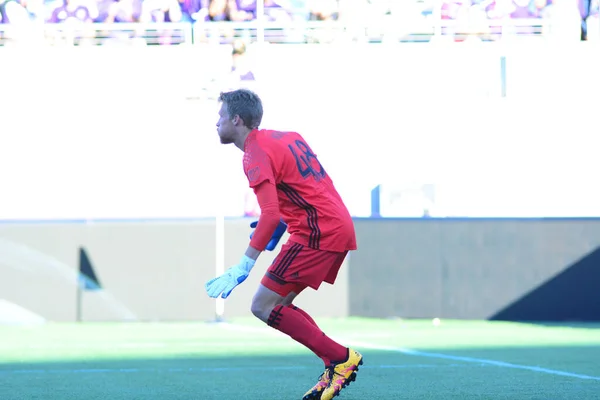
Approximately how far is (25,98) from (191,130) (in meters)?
2.74

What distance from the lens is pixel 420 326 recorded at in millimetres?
13141

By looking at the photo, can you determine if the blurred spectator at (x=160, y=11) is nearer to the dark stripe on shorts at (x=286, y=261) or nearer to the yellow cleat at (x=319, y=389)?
the dark stripe on shorts at (x=286, y=261)

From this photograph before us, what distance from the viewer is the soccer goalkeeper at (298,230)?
554 centimetres

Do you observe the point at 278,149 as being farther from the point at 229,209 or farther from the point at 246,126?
the point at 229,209

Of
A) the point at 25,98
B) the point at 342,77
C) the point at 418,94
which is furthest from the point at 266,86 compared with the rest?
the point at 25,98

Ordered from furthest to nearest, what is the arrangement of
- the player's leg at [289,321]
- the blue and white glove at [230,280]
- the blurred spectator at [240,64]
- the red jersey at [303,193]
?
the blurred spectator at [240,64]
the player's leg at [289,321]
the red jersey at [303,193]
the blue and white glove at [230,280]

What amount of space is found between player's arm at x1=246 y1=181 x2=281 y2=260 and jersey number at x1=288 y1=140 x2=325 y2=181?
287mm

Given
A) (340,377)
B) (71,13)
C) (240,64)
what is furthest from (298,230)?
(71,13)

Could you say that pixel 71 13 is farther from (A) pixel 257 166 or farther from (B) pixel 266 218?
(B) pixel 266 218

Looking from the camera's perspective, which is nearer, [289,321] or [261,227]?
[261,227]

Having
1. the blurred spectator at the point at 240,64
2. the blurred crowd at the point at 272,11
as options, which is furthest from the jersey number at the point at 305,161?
the blurred crowd at the point at 272,11

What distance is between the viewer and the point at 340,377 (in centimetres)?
559

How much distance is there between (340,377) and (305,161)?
1.11 metres

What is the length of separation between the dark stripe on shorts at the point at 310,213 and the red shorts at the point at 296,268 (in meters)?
0.04
